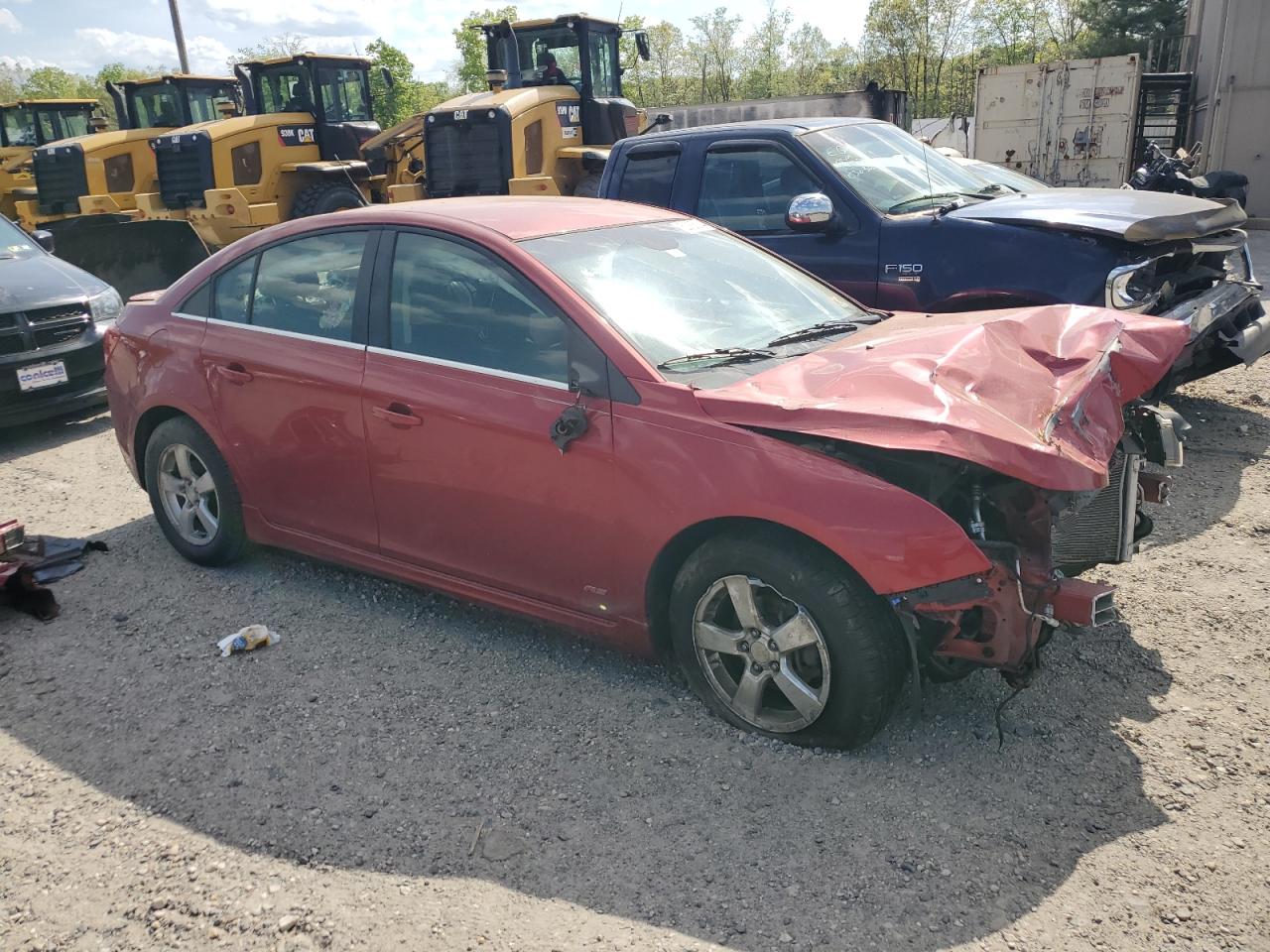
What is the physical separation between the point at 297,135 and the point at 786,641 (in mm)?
14016

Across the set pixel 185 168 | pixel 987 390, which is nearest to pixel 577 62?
pixel 185 168

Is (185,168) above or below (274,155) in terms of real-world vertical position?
below

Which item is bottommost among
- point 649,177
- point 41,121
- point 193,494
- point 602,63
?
point 193,494

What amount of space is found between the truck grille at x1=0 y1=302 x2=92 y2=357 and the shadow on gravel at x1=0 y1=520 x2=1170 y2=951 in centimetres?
390

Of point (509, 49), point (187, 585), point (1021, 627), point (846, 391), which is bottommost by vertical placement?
point (187, 585)

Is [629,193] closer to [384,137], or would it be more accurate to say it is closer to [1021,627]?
[1021,627]

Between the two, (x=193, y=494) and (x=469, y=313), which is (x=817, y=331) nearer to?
(x=469, y=313)

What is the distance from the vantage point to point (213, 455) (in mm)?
4699

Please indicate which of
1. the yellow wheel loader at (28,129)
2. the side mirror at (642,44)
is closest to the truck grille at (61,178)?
the yellow wheel loader at (28,129)

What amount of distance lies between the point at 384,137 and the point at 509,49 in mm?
2311

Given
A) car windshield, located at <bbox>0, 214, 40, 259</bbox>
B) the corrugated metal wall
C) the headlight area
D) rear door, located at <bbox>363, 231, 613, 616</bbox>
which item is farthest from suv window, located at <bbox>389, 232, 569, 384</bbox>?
the corrugated metal wall

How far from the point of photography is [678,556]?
3.40 m

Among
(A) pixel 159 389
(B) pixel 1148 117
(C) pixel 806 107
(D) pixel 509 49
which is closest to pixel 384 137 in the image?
(D) pixel 509 49

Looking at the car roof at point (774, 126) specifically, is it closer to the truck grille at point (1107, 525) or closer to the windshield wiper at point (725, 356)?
the windshield wiper at point (725, 356)
